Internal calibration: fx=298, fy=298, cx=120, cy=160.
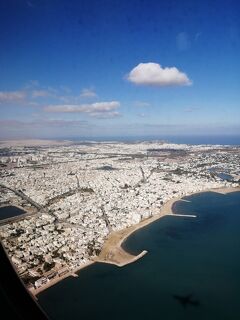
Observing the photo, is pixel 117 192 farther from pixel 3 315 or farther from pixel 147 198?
pixel 3 315

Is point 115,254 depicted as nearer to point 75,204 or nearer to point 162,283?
point 162,283

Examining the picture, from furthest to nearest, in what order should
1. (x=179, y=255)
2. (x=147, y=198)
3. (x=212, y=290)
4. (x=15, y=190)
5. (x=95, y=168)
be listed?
(x=95, y=168)
(x=15, y=190)
(x=147, y=198)
(x=179, y=255)
(x=212, y=290)

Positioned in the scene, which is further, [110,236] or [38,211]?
[38,211]

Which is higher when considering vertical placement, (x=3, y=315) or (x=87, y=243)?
(x=3, y=315)

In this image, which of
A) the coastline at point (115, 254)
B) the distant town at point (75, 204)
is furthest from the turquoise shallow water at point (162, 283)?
the distant town at point (75, 204)

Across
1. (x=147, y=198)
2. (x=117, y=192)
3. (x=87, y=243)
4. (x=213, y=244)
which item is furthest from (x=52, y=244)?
(x=117, y=192)

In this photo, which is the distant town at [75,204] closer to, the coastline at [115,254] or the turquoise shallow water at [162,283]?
the coastline at [115,254]
